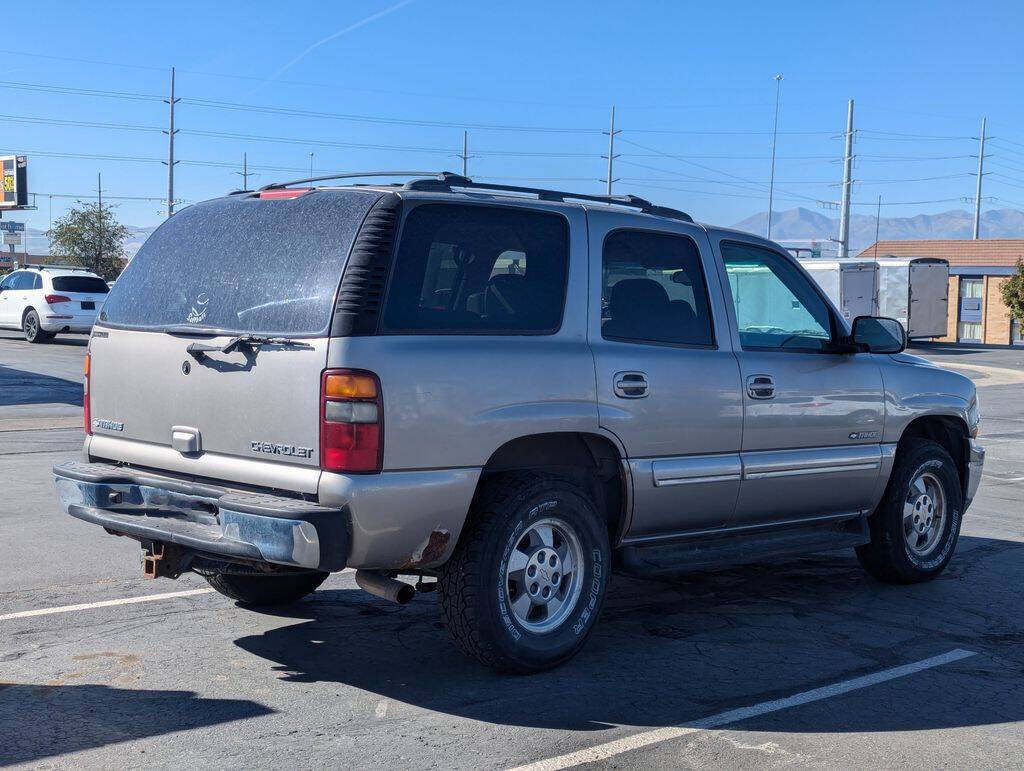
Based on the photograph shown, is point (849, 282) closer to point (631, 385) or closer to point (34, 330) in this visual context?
point (34, 330)

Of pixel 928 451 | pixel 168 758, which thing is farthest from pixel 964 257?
pixel 168 758

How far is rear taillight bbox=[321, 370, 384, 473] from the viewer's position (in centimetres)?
458

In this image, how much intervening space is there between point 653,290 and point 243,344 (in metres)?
2.05

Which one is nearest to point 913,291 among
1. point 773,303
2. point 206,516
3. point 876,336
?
point 876,336

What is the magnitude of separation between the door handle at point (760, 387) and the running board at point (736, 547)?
2.37 feet

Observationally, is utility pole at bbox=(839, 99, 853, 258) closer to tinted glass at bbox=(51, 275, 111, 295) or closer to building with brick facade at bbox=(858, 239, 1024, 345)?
building with brick facade at bbox=(858, 239, 1024, 345)

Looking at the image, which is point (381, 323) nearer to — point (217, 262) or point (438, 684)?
point (217, 262)

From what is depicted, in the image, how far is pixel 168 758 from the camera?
4152mm

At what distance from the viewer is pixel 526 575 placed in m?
5.20

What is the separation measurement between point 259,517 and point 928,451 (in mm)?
4287

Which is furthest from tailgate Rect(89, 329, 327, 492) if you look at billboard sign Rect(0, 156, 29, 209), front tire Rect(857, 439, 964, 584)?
billboard sign Rect(0, 156, 29, 209)

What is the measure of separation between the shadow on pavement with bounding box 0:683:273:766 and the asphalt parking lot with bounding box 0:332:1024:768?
11 millimetres

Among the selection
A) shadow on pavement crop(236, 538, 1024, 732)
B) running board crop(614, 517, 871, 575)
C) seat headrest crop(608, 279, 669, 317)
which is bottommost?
shadow on pavement crop(236, 538, 1024, 732)

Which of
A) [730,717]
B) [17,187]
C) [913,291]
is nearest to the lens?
[730,717]
